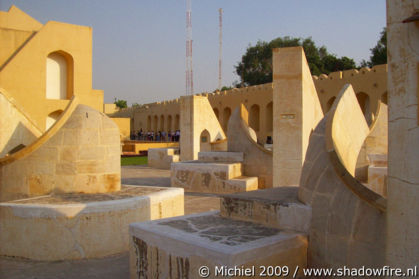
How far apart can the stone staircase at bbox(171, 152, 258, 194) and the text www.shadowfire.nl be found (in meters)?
5.66

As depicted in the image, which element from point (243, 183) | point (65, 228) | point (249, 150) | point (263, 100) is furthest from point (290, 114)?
point (263, 100)

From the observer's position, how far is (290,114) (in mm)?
7215

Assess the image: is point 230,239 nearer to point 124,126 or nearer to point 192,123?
point 192,123

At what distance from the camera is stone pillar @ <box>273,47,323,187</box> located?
7133 millimetres

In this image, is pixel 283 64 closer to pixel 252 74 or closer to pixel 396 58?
pixel 396 58

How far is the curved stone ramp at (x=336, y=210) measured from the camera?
110 inches

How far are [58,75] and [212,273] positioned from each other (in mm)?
15773

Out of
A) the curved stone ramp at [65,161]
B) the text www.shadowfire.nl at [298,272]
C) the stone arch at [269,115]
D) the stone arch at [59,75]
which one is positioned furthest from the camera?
the stone arch at [269,115]

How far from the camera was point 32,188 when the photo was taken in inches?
213

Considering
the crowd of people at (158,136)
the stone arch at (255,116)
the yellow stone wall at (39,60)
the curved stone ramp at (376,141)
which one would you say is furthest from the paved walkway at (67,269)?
the crowd of people at (158,136)

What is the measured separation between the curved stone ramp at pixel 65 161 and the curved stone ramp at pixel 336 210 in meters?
3.13

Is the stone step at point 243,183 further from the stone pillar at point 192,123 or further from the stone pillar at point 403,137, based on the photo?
the stone pillar at point 403,137

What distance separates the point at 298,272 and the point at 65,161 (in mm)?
3619

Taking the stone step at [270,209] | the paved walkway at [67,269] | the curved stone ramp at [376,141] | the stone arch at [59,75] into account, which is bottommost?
the paved walkway at [67,269]
